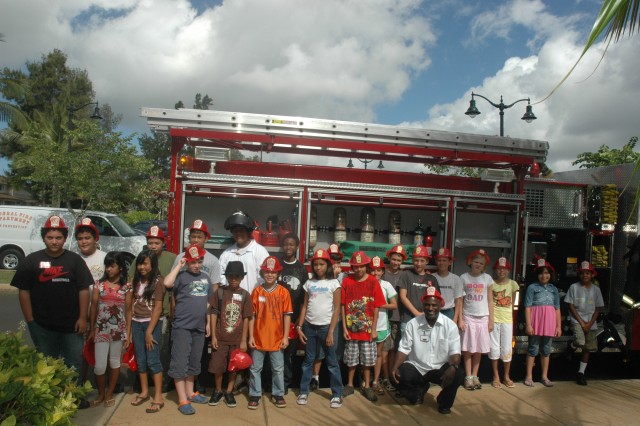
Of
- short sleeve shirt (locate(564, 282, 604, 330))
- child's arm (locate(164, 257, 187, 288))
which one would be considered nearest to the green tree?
short sleeve shirt (locate(564, 282, 604, 330))

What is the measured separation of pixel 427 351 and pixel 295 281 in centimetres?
139

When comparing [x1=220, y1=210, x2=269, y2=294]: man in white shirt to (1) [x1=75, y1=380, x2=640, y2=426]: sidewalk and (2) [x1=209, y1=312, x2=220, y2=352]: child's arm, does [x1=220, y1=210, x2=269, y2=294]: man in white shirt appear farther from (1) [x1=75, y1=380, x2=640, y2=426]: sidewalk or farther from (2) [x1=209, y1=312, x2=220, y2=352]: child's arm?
(1) [x1=75, y1=380, x2=640, y2=426]: sidewalk

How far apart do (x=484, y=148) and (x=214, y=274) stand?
329cm

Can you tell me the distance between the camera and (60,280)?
4188 millimetres

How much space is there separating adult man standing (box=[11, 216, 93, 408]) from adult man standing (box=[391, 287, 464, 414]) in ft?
9.26

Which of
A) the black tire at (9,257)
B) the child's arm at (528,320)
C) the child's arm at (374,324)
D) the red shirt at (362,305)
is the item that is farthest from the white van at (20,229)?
the child's arm at (528,320)

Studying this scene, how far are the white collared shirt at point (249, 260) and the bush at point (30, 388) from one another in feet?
5.99

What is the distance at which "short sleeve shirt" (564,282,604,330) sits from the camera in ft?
18.7

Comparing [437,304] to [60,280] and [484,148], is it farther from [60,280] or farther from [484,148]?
[60,280]

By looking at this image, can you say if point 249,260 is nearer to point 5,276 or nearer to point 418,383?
point 418,383

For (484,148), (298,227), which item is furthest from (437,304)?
(484,148)

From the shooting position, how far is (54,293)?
4180mm

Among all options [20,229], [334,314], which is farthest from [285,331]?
[20,229]

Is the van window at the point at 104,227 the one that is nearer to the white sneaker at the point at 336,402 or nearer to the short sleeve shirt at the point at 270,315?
the short sleeve shirt at the point at 270,315
